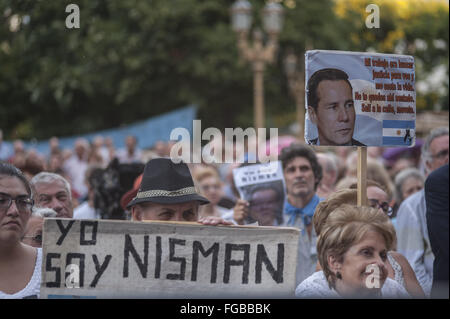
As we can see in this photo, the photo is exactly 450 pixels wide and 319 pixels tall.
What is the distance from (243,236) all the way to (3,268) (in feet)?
3.14

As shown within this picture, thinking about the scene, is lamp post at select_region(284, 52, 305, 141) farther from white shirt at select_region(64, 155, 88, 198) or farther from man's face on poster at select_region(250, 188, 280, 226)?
man's face on poster at select_region(250, 188, 280, 226)

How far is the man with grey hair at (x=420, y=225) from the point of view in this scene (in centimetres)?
480

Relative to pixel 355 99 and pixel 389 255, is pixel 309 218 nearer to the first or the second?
pixel 389 255

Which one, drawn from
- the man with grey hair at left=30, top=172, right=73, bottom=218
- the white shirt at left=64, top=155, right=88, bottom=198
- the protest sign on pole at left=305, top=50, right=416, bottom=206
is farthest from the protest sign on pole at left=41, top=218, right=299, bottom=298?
the white shirt at left=64, top=155, right=88, bottom=198

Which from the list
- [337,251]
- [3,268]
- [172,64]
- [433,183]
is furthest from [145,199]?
[172,64]

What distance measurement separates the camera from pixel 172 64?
25.3 meters

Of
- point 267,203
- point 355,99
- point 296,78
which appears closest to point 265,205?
point 267,203

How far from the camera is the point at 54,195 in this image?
4.21 m

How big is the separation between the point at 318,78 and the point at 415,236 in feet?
6.64

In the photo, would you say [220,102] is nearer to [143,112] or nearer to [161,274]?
[143,112]

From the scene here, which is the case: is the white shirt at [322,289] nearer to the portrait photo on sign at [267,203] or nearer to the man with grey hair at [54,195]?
the man with grey hair at [54,195]

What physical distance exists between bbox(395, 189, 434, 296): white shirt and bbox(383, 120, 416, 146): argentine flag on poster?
1430mm

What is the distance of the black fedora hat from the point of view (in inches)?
140

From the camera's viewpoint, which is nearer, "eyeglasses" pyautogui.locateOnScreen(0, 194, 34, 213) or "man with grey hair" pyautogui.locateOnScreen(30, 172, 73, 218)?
"eyeglasses" pyautogui.locateOnScreen(0, 194, 34, 213)
